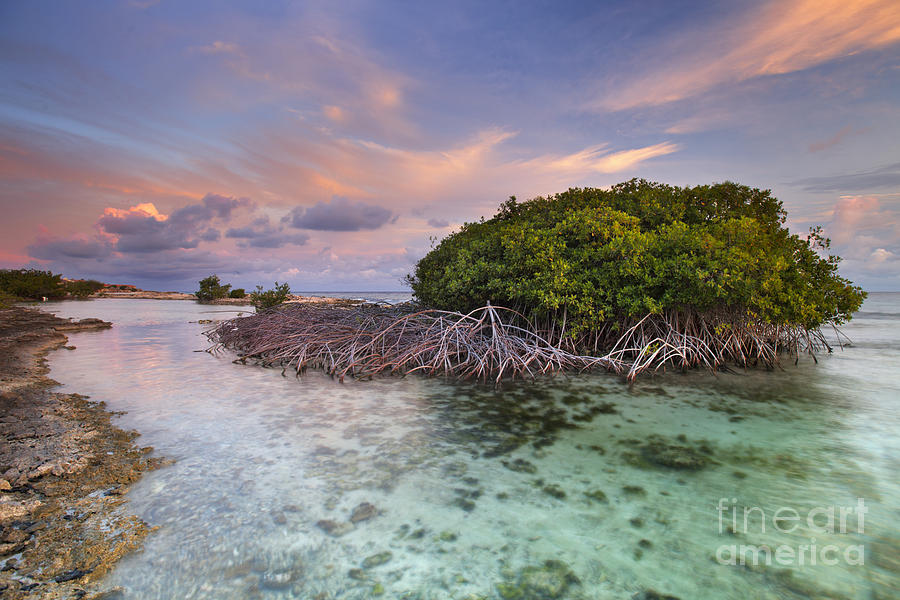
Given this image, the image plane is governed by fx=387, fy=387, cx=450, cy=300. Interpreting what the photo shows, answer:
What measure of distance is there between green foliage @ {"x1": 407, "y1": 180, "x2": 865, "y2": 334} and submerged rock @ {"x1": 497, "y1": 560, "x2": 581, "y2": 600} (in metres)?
5.21

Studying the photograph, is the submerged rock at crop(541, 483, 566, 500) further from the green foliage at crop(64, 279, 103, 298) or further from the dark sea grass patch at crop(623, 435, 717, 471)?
the green foliage at crop(64, 279, 103, 298)

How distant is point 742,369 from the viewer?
7.71 m

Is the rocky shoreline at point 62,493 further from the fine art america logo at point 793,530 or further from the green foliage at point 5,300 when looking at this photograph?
the green foliage at point 5,300

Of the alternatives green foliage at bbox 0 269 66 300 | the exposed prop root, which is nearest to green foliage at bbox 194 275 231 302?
green foliage at bbox 0 269 66 300

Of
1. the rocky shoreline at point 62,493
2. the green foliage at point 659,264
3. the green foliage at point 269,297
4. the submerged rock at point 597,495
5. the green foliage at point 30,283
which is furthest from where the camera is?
the green foliage at point 30,283

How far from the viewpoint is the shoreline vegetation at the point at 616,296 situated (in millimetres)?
6766

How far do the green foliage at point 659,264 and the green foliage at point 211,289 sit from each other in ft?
105

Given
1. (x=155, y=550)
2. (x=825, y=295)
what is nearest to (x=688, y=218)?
(x=825, y=295)

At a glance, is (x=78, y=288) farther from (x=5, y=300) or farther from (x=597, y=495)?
(x=597, y=495)

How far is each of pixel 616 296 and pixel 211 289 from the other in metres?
35.8

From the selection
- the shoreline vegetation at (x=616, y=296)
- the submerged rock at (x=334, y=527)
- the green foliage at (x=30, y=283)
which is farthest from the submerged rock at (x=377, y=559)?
the green foliage at (x=30, y=283)

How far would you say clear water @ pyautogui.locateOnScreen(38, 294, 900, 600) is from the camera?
1949mm

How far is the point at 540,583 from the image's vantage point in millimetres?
1916

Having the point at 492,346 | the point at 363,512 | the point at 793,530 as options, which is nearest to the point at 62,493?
the point at 363,512
